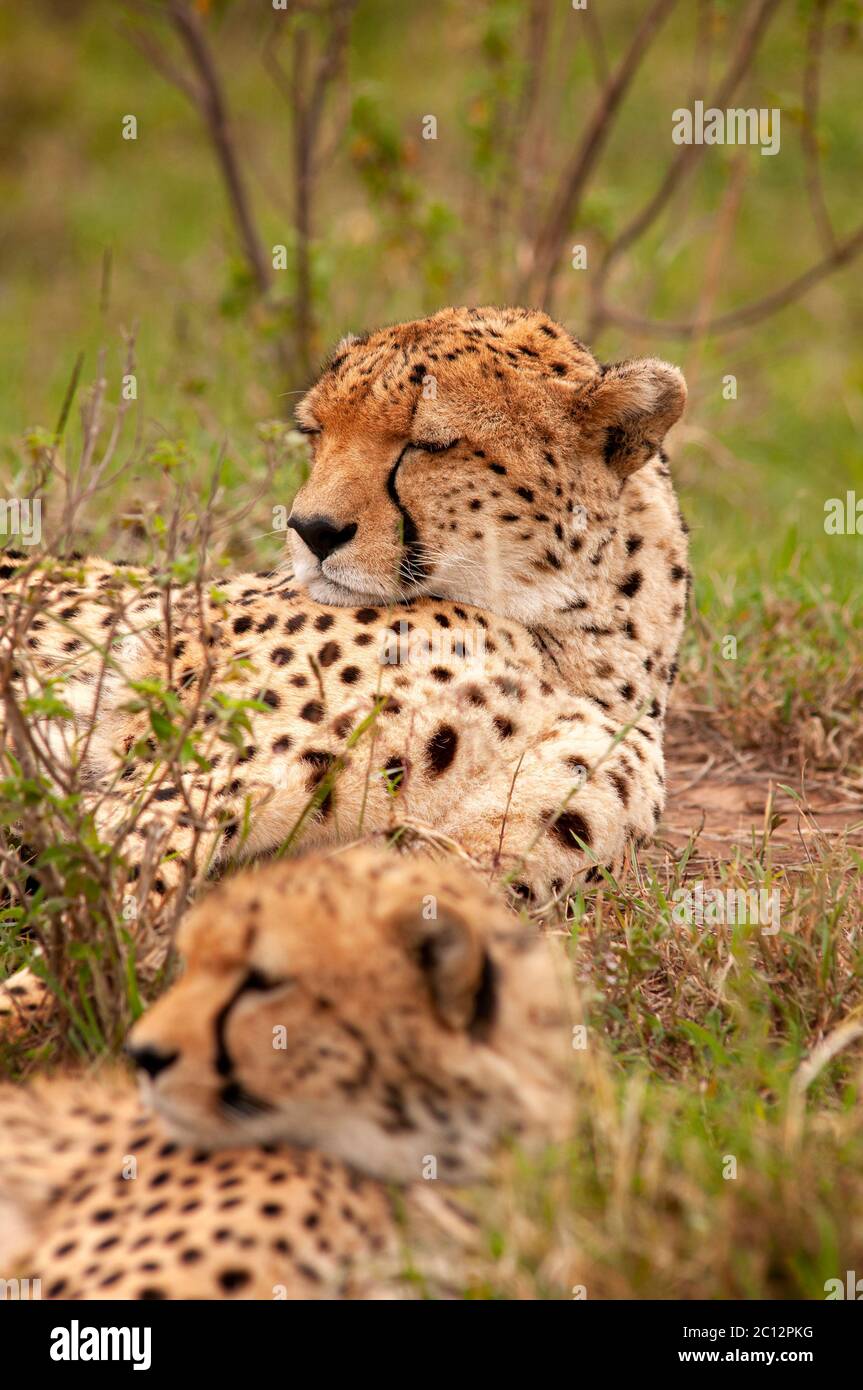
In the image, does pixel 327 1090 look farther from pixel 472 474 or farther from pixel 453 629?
pixel 472 474

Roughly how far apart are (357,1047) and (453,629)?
1.48 metres

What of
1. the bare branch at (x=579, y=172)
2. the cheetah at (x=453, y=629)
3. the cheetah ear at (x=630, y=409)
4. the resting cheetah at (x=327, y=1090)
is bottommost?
the resting cheetah at (x=327, y=1090)

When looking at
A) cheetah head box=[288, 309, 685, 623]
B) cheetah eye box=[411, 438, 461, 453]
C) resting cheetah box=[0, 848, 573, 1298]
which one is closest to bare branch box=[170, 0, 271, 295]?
cheetah head box=[288, 309, 685, 623]

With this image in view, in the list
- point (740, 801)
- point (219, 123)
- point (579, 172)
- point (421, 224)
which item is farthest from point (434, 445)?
point (421, 224)

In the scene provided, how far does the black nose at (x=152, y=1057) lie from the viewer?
2.18 metres

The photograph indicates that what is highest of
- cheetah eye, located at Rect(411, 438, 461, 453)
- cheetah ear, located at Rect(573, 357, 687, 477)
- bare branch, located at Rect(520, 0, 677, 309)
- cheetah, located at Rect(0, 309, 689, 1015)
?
bare branch, located at Rect(520, 0, 677, 309)

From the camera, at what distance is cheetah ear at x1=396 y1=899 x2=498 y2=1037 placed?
2.16 m

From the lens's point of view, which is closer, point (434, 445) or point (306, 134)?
point (434, 445)

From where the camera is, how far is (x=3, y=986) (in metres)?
2.91

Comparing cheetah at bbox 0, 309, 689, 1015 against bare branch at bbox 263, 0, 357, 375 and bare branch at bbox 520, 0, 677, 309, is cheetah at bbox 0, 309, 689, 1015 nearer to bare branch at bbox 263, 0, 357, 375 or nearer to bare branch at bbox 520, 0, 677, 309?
bare branch at bbox 263, 0, 357, 375

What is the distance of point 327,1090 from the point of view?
7.14 feet

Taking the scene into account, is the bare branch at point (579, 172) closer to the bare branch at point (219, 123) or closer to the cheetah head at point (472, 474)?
the bare branch at point (219, 123)

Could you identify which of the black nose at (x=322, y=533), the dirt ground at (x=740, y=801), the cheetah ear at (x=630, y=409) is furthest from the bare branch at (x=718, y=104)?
the black nose at (x=322, y=533)

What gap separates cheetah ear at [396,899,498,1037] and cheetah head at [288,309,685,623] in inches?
56.7
